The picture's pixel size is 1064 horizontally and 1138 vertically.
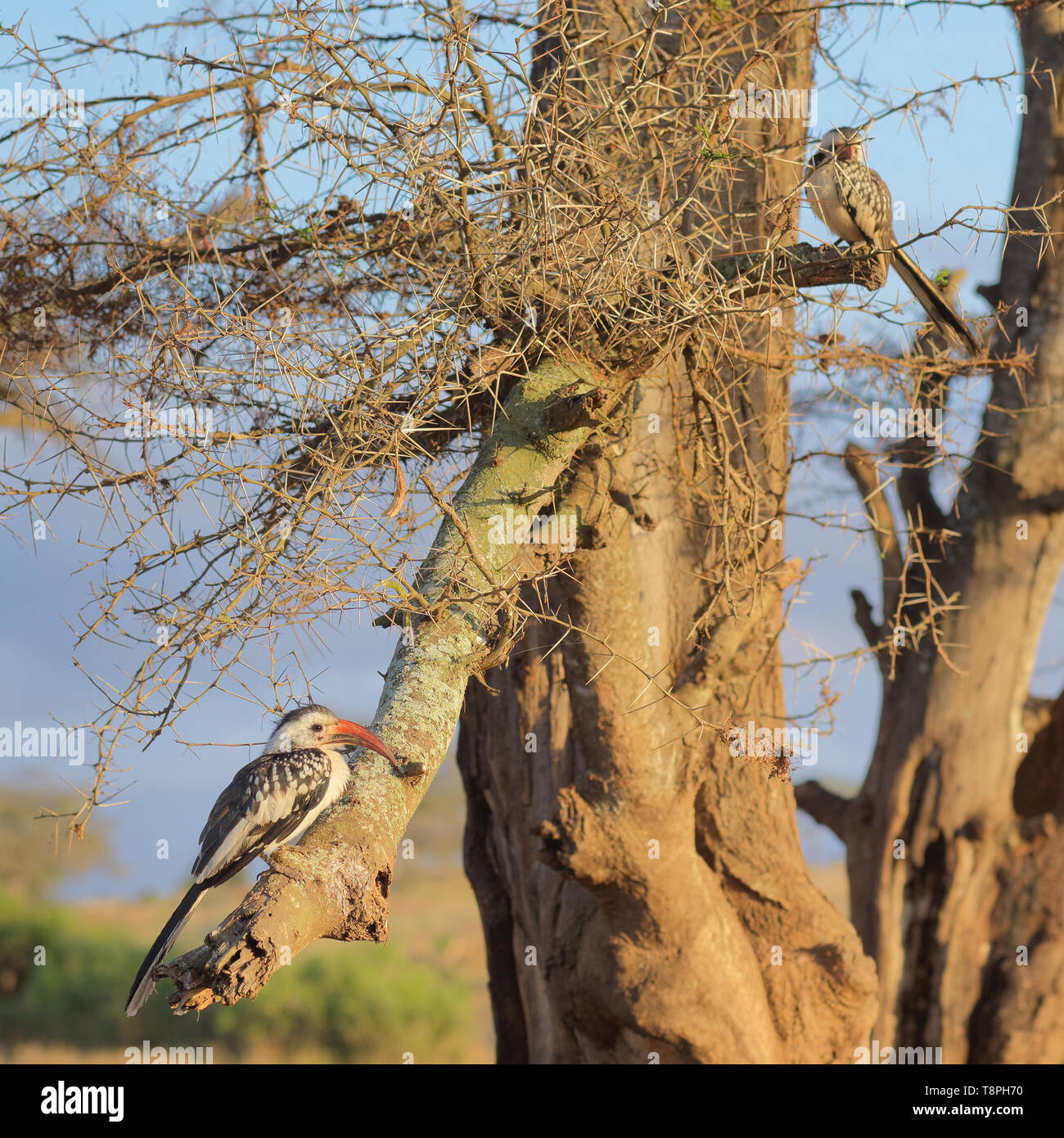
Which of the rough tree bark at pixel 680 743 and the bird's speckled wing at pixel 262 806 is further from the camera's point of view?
the rough tree bark at pixel 680 743

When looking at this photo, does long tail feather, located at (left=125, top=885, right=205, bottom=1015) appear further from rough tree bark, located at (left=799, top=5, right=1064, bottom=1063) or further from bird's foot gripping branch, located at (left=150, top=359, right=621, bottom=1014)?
rough tree bark, located at (left=799, top=5, right=1064, bottom=1063)

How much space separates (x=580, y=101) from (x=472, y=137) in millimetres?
373

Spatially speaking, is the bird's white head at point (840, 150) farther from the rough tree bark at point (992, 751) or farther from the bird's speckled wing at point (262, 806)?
the bird's speckled wing at point (262, 806)

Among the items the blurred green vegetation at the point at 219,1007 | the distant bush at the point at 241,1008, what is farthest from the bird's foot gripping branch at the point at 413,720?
the distant bush at the point at 241,1008

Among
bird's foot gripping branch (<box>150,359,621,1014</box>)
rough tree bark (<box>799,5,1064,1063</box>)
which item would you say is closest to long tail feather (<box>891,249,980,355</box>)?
bird's foot gripping branch (<box>150,359,621,1014</box>)

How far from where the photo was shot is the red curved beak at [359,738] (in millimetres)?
2309

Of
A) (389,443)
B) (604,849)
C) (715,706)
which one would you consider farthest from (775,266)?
(604,849)

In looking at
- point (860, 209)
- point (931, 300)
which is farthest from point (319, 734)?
point (860, 209)

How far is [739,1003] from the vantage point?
13.6ft

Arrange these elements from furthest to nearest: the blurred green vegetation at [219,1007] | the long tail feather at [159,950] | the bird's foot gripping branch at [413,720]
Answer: the blurred green vegetation at [219,1007]
the long tail feather at [159,950]
the bird's foot gripping branch at [413,720]

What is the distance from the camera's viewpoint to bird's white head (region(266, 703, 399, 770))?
7.72 feet

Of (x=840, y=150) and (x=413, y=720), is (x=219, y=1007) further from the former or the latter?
(x=840, y=150)

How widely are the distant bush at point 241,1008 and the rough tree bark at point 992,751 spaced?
1220 cm

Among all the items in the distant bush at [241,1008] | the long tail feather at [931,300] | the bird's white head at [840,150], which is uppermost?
the bird's white head at [840,150]
